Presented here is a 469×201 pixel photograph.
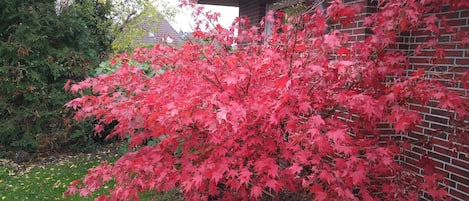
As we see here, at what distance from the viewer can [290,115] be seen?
2443 millimetres

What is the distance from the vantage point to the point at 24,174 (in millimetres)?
5645

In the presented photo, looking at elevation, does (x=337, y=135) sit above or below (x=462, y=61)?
below

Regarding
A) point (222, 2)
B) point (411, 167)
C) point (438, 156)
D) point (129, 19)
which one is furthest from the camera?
point (129, 19)

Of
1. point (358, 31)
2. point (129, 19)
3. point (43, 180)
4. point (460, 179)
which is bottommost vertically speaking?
point (43, 180)

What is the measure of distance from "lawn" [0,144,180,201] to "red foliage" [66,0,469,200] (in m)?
1.41

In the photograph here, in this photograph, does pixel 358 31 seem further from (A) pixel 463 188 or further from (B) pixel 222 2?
(B) pixel 222 2

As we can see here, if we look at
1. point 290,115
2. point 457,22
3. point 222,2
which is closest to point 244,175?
point 290,115

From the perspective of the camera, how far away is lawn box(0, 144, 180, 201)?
4699 mm

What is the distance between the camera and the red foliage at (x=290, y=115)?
2404 mm

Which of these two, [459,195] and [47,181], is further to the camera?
[47,181]

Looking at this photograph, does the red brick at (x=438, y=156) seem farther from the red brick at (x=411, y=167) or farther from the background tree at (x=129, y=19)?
the background tree at (x=129, y=19)

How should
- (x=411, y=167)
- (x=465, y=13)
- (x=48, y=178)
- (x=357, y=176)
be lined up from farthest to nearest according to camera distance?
1. (x=48, y=178)
2. (x=411, y=167)
3. (x=465, y=13)
4. (x=357, y=176)

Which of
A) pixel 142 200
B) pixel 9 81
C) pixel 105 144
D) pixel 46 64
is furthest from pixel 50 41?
pixel 142 200

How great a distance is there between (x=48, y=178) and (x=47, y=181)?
13 centimetres
